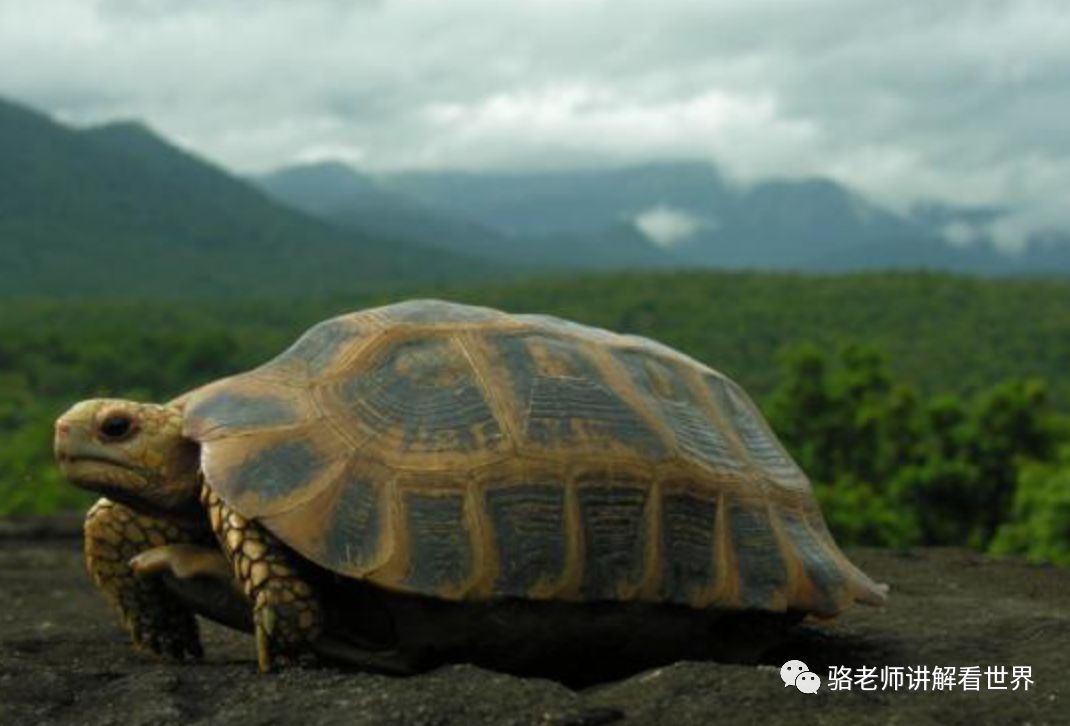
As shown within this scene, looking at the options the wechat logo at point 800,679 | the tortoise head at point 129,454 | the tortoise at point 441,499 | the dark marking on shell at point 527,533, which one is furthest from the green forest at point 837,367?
the wechat logo at point 800,679

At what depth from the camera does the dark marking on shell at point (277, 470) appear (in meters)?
4.52

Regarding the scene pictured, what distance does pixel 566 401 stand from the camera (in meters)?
4.80

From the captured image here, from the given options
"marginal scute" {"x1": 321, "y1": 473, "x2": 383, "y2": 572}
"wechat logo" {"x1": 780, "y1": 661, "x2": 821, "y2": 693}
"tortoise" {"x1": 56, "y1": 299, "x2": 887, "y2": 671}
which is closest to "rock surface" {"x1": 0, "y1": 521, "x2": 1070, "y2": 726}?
"wechat logo" {"x1": 780, "y1": 661, "x2": 821, "y2": 693}

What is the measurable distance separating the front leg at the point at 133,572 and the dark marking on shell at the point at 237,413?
1.59 feet

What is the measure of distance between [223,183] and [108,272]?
51.8 m

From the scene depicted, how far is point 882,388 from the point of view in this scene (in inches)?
1049

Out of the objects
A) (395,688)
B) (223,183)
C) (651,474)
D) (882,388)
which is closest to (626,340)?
(651,474)

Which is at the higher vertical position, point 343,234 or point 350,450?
point 343,234

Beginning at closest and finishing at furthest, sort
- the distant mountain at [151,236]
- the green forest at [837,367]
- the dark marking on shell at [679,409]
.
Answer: the dark marking on shell at [679,409], the green forest at [837,367], the distant mountain at [151,236]

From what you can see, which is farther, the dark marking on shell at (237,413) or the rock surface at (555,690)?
the dark marking on shell at (237,413)

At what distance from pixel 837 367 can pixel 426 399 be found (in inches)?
1347

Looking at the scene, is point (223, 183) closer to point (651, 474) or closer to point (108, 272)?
point (108, 272)

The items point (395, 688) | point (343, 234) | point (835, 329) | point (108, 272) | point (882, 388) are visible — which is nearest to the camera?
point (395, 688)

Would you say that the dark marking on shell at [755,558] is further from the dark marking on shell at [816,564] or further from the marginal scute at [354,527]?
the marginal scute at [354,527]
